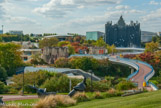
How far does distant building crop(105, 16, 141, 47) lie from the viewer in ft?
488

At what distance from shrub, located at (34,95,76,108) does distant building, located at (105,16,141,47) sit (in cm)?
13065

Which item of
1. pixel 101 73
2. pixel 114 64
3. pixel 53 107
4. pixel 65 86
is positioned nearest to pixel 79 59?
pixel 101 73

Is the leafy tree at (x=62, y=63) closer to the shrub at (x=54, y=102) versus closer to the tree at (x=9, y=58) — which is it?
the tree at (x=9, y=58)

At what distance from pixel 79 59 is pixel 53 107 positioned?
48801mm

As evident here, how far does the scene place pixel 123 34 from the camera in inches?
5979

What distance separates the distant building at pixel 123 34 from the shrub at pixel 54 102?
130651 millimetres

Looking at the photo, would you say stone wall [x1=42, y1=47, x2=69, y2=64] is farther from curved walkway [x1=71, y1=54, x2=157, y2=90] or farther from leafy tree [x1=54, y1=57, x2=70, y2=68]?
curved walkway [x1=71, y1=54, x2=157, y2=90]

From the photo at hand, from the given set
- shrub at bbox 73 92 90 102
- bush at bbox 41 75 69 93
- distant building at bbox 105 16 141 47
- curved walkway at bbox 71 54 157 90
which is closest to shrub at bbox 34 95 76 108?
shrub at bbox 73 92 90 102

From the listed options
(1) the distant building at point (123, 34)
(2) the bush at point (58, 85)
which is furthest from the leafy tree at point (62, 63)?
(1) the distant building at point (123, 34)

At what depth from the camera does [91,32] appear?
195750 millimetres

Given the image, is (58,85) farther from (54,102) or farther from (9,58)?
(9,58)

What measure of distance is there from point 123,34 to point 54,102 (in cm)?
13771

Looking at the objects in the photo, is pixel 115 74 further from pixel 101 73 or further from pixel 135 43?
pixel 135 43

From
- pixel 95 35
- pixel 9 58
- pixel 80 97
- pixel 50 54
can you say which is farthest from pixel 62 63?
pixel 95 35
